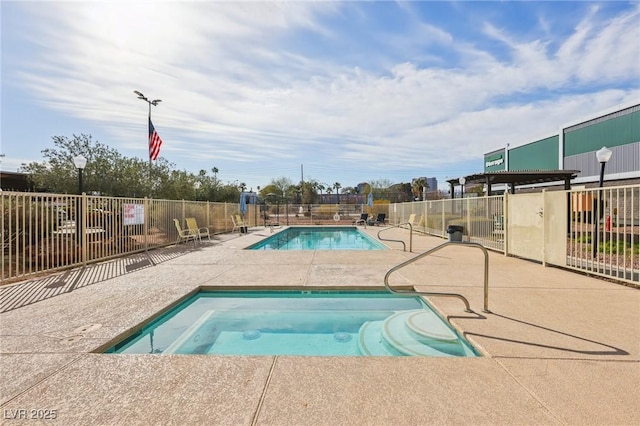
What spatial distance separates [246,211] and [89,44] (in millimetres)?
13412

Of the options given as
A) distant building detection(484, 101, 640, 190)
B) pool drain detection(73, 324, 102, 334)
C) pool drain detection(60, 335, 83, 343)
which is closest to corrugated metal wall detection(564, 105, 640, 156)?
distant building detection(484, 101, 640, 190)

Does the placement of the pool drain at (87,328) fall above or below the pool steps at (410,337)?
above

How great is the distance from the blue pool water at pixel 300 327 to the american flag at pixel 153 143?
1349cm

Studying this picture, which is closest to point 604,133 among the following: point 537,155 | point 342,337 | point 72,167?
point 537,155

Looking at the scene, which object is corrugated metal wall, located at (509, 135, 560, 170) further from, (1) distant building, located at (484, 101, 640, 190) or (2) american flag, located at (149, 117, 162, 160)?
(2) american flag, located at (149, 117, 162, 160)

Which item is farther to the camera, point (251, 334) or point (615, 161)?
point (615, 161)

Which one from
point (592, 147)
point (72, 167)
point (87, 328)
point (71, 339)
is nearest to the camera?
point (71, 339)

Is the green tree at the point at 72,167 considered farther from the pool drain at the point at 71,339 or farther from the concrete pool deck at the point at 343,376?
the pool drain at the point at 71,339

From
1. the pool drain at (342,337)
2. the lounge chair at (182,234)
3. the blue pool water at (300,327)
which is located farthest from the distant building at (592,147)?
the lounge chair at (182,234)

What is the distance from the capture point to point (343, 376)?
232 cm

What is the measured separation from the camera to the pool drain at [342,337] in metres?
3.64

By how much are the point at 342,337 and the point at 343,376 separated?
143 centimetres

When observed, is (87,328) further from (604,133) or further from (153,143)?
(604,133)

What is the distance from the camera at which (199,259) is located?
782 centimetres
